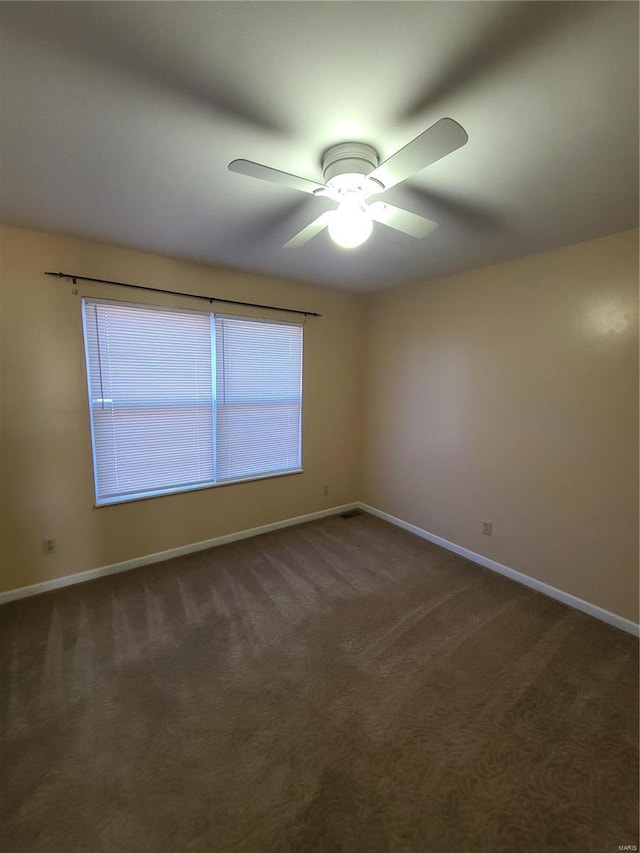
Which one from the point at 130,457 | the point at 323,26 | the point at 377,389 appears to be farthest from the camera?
the point at 377,389

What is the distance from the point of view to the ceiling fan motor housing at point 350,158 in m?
1.41

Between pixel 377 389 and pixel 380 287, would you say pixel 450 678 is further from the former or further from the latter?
pixel 380 287

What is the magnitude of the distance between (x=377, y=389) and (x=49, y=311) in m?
3.00

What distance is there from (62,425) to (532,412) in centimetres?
349

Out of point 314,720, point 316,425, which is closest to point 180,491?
point 316,425

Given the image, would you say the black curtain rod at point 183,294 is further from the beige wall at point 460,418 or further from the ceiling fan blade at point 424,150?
the ceiling fan blade at point 424,150

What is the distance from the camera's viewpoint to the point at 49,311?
7.99 ft

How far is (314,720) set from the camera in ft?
5.35

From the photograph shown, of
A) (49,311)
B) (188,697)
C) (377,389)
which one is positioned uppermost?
(49,311)

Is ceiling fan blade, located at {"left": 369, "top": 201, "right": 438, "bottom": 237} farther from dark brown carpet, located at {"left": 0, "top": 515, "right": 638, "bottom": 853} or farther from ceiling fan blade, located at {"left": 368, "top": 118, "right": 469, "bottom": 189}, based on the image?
dark brown carpet, located at {"left": 0, "top": 515, "right": 638, "bottom": 853}

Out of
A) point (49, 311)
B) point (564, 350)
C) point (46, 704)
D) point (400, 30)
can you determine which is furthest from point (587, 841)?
point (49, 311)

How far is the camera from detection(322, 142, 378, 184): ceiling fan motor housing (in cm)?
141

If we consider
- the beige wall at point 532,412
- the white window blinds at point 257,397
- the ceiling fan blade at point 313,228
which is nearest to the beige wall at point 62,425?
the white window blinds at point 257,397

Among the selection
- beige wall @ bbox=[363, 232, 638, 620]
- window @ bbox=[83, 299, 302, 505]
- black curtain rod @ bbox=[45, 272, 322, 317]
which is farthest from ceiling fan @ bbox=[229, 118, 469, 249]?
window @ bbox=[83, 299, 302, 505]
